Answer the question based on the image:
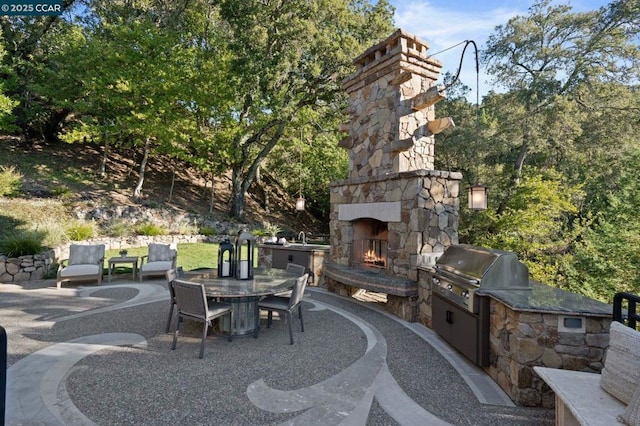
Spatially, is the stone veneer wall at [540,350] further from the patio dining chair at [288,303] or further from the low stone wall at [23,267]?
the low stone wall at [23,267]

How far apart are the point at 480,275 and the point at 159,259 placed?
23.0 ft

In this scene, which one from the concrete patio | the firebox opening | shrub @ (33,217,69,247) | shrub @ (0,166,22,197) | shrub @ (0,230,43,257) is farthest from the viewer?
shrub @ (0,166,22,197)

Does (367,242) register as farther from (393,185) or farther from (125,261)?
(125,261)

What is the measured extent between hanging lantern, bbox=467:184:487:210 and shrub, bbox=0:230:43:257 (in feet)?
29.8

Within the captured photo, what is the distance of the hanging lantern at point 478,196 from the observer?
4207 millimetres

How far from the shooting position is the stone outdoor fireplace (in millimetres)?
5133

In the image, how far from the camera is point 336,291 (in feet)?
22.4

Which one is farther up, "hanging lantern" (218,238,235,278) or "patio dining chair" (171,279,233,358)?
"hanging lantern" (218,238,235,278)

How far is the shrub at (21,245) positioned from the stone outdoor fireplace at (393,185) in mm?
6686

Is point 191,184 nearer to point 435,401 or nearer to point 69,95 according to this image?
point 69,95

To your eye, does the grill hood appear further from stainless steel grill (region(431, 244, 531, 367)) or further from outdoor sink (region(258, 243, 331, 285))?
outdoor sink (region(258, 243, 331, 285))

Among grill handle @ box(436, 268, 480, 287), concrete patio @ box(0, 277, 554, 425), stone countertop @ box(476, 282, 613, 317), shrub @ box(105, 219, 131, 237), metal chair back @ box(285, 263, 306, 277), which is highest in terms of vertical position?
shrub @ box(105, 219, 131, 237)

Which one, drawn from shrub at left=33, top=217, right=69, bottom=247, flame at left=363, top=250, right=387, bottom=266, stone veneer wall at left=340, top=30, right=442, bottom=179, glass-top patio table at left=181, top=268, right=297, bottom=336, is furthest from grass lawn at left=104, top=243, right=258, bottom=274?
stone veneer wall at left=340, top=30, right=442, bottom=179

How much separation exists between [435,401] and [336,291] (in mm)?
4118
